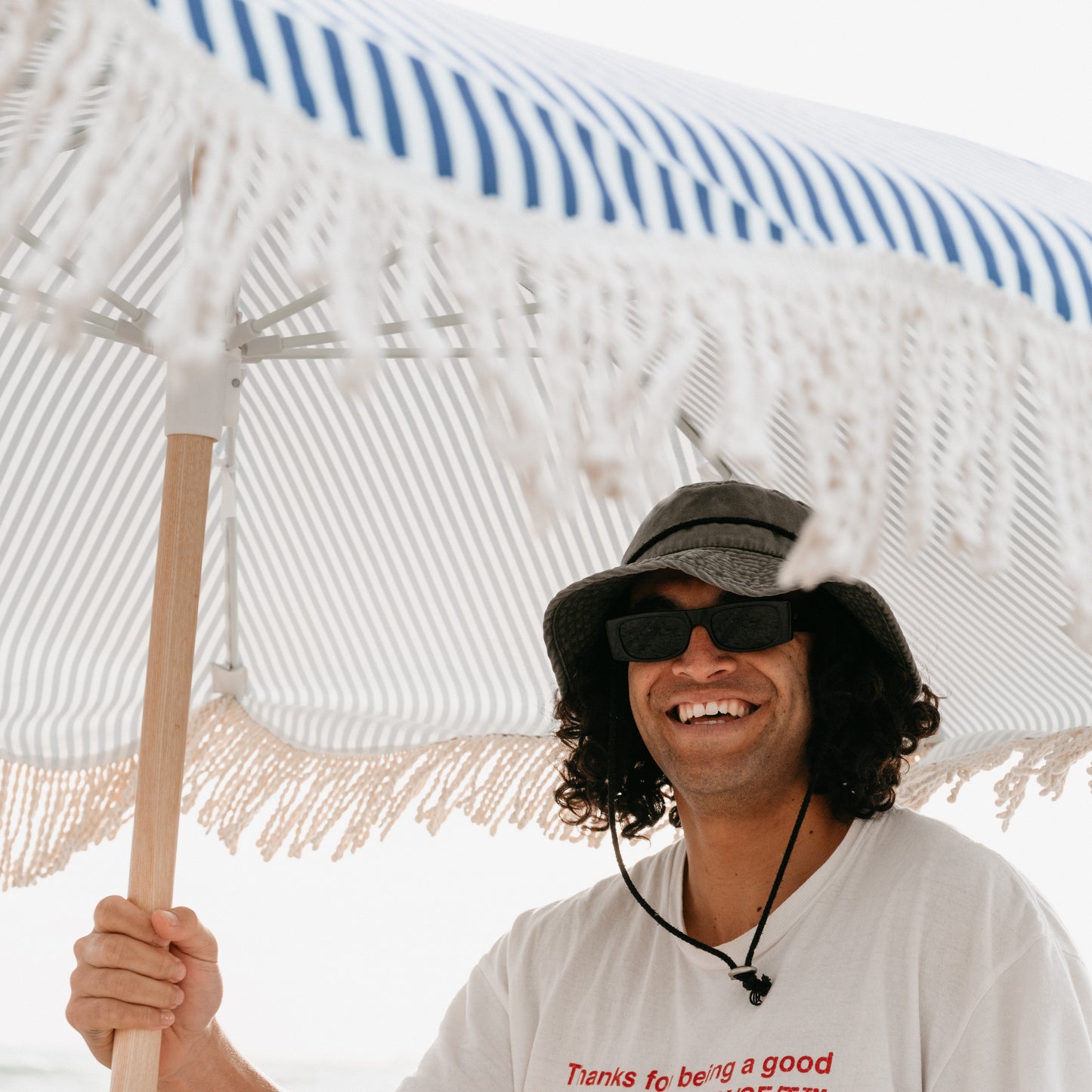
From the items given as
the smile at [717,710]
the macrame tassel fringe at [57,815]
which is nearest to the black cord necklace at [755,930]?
the smile at [717,710]

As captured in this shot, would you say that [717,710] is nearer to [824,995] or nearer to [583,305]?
[824,995]

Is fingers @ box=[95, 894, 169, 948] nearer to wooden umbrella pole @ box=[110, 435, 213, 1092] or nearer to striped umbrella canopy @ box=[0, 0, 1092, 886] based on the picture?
wooden umbrella pole @ box=[110, 435, 213, 1092]

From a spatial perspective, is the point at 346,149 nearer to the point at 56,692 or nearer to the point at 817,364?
the point at 817,364

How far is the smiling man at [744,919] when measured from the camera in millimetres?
1496

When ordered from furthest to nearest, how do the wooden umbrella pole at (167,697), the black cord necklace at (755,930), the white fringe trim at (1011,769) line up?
1. the white fringe trim at (1011,769)
2. the black cord necklace at (755,930)
3. the wooden umbrella pole at (167,697)

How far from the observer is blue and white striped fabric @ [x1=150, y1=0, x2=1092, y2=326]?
26.3 inches

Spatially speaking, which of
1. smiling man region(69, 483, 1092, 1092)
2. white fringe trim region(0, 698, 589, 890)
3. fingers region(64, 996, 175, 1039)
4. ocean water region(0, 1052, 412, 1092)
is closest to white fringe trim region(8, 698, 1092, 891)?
white fringe trim region(0, 698, 589, 890)

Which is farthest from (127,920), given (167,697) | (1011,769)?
(1011,769)

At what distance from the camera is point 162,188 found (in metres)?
0.64

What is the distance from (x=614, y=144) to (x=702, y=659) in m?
1.21

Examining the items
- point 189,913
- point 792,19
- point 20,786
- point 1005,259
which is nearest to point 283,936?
point 792,19

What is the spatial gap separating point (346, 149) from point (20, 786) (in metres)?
1.90

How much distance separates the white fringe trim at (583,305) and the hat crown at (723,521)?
1.09m

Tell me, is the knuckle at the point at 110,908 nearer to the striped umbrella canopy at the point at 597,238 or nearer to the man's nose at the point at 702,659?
the striped umbrella canopy at the point at 597,238
